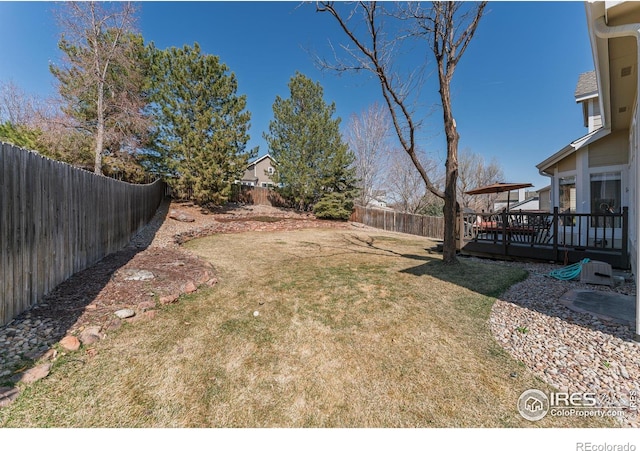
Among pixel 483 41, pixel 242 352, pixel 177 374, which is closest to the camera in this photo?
pixel 177 374

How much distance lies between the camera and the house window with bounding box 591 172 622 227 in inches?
284

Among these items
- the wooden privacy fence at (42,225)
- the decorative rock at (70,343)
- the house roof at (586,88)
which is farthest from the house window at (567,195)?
the wooden privacy fence at (42,225)

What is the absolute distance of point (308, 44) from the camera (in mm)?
6559

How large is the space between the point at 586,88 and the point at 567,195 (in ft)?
13.5

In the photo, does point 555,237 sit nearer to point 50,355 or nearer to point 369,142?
point 50,355

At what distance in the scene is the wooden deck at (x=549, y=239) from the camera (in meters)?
6.00

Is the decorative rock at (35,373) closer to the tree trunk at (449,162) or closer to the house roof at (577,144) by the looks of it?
the tree trunk at (449,162)

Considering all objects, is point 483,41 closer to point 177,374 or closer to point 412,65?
point 412,65

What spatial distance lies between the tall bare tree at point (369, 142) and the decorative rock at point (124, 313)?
1922 cm

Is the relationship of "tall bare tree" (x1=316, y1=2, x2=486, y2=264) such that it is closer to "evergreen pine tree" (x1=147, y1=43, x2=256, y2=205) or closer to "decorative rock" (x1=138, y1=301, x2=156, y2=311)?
"decorative rock" (x1=138, y1=301, x2=156, y2=311)

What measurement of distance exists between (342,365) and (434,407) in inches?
33.7

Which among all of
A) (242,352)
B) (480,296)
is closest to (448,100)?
(480,296)

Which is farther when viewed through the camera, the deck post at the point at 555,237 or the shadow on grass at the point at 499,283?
the deck post at the point at 555,237

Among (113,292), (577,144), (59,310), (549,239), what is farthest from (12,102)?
(577,144)
